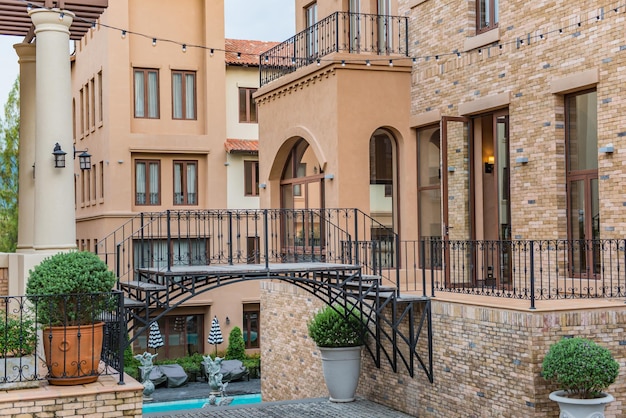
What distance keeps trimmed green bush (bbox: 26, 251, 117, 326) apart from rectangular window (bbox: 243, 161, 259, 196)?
922 inches

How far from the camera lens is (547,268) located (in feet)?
49.3

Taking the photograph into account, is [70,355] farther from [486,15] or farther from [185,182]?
[185,182]

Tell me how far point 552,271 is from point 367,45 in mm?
7479

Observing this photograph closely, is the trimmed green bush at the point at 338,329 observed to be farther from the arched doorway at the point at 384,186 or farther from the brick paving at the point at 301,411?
the arched doorway at the point at 384,186

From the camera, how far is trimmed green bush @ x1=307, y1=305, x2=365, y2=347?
51.8ft

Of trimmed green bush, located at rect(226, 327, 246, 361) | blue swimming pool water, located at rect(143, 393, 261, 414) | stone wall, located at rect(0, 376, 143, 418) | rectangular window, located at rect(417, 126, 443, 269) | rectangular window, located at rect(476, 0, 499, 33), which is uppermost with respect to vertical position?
rectangular window, located at rect(476, 0, 499, 33)

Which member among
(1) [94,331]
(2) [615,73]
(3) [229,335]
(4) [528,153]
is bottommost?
(3) [229,335]

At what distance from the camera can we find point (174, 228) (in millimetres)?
32531

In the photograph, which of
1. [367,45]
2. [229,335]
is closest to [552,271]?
[367,45]

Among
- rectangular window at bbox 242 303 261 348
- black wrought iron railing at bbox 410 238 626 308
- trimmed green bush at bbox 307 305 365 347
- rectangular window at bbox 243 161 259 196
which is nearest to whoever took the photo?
black wrought iron railing at bbox 410 238 626 308

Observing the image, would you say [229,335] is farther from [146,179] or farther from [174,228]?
[146,179]

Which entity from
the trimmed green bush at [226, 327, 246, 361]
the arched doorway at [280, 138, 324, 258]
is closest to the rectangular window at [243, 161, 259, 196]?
the trimmed green bush at [226, 327, 246, 361]

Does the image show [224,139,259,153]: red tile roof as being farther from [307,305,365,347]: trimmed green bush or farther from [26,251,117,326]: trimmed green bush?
[26,251,117,326]: trimmed green bush

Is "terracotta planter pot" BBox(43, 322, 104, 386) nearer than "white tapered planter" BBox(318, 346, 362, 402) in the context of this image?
Yes
